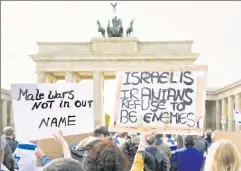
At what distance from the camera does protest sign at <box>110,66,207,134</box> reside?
5.75m

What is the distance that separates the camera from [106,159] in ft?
11.5

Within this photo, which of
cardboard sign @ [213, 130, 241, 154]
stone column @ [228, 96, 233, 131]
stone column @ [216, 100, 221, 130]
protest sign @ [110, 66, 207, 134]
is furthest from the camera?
stone column @ [216, 100, 221, 130]

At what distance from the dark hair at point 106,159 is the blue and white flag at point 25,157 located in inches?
75.6

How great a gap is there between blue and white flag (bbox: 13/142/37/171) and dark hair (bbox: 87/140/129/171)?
1920 mm

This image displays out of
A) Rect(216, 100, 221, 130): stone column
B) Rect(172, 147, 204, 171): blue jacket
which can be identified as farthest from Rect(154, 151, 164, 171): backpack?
Rect(216, 100, 221, 130): stone column

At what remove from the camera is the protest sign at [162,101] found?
575 centimetres

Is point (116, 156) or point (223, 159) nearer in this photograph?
point (116, 156)

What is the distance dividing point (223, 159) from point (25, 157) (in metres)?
2.37

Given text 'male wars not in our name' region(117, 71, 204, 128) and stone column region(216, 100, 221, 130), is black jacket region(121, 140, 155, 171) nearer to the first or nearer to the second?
text 'male wars not in our name' region(117, 71, 204, 128)

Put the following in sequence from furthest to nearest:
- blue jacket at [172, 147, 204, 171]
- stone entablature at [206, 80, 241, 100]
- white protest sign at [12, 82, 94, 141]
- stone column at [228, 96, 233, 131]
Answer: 1. stone column at [228, 96, 233, 131]
2. stone entablature at [206, 80, 241, 100]
3. blue jacket at [172, 147, 204, 171]
4. white protest sign at [12, 82, 94, 141]

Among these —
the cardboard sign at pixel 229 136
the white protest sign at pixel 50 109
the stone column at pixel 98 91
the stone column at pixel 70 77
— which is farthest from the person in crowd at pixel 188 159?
the stone column at pixel 70 77

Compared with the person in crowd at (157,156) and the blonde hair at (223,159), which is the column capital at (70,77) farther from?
the blonde hair at (223,159)

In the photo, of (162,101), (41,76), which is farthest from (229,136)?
(41,76)

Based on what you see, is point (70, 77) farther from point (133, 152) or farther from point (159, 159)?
point (133, 152)
